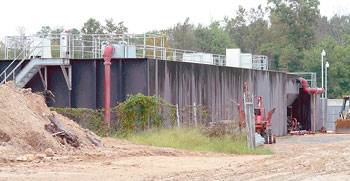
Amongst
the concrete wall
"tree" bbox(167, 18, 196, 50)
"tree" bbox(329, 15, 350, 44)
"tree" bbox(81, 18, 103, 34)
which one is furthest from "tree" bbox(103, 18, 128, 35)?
"tree" bbox(329, 15, 350, 44)

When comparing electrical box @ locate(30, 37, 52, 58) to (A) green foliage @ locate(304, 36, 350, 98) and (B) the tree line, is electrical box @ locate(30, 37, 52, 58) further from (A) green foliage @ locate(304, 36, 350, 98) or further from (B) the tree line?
(A) green foliage @ locate(304, 36, 350, 98)

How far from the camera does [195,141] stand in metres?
22.1

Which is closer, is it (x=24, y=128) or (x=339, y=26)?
(x=24, y=128)

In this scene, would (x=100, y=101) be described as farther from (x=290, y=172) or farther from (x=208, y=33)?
(x=208, y=33)

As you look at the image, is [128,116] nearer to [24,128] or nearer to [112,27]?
[24,128]

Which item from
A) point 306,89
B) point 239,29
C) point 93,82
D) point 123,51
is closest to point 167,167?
point 93,82

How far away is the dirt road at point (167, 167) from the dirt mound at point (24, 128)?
2.61 ft

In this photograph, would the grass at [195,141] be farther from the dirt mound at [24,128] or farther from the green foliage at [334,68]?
the green foliage at [334,68]

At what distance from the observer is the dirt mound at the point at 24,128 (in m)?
16.5

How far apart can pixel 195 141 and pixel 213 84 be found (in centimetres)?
937

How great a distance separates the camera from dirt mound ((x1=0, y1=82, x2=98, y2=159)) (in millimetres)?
16505

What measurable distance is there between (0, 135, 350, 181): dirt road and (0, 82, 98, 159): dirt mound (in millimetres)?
795

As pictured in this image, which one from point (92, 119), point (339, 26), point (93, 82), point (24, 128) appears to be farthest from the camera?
point (339, 26)

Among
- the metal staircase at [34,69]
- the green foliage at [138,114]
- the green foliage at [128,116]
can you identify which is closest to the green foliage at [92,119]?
the green foliage at [128,116]
